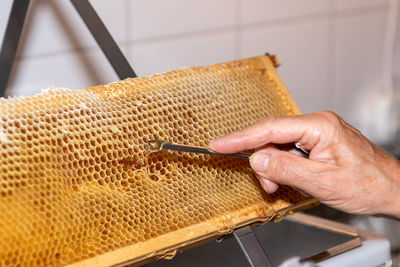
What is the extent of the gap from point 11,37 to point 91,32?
0.16 metres

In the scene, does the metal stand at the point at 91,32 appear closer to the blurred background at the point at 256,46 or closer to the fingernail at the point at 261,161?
the blurred background at the point at 256,46

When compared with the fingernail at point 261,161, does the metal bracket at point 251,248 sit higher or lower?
lower

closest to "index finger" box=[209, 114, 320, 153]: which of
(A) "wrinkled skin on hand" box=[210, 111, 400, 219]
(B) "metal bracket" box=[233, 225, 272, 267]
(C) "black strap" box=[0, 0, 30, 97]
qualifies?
(A) "wrinkled skin on hand" box=[210, 111, 400, 219]

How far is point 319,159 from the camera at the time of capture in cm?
85

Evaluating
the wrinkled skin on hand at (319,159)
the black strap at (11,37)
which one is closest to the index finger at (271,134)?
the wrinkled skin on hand at (319,159)

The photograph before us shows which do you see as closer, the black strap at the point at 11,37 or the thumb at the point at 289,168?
the thumb at the point at 289,168

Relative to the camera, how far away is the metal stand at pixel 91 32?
0.89m

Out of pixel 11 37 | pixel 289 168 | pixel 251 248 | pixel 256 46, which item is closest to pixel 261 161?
pixel 289 168

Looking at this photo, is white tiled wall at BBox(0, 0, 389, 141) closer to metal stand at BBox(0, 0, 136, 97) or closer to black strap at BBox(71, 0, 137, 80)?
metal stand at BBox(0, 0, 136, 97)

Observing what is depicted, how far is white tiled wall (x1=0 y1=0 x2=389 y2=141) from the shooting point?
1.12m

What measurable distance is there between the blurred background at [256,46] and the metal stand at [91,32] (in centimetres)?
11

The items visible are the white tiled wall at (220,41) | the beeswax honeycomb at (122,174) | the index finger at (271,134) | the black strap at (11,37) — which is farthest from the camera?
the white tiled wall at (220,41)

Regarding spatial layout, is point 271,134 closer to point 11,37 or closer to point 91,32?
point 91,32

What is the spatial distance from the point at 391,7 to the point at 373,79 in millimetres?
307
